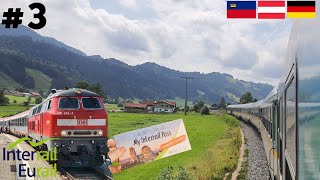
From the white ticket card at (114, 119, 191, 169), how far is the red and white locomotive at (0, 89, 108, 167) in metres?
7.55

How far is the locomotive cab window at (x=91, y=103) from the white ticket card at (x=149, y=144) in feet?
25.6

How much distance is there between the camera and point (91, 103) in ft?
60.6

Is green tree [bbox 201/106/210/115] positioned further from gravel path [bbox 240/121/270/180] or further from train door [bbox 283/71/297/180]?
train door [bbox 283/71/297/180]

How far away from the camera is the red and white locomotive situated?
1784 cm

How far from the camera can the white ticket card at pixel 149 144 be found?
27.2 m

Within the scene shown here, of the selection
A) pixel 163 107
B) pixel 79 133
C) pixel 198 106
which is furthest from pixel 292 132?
pixel 198 106

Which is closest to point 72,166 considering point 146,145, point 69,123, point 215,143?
point 69,123

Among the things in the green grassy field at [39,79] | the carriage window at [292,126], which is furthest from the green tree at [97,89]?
the green grassy field at [39,79]

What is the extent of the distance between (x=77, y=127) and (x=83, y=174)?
6.33ft

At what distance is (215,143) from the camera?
1340 inches

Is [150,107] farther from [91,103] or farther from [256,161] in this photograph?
[91,103]

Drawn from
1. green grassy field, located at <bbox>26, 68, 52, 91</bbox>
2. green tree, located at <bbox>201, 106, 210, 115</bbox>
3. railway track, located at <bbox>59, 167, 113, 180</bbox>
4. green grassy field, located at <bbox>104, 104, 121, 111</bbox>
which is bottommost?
railway track, located at <bbox>59, 167, 113, 180</bbox>

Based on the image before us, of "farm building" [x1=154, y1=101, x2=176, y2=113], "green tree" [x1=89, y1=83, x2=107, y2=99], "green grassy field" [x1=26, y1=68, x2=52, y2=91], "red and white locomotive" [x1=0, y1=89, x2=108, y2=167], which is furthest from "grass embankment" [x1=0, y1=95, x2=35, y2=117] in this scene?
"red and white locomotive" [x1=0, y1=89, x2=108, y2=167]

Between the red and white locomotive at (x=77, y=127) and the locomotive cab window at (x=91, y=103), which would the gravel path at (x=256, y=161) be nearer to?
the red and white locomotive at (x=77, y=127)
